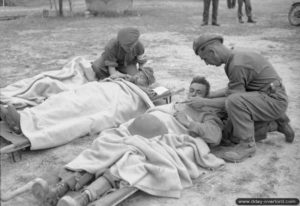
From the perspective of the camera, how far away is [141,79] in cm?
516

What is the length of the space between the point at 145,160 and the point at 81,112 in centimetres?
137

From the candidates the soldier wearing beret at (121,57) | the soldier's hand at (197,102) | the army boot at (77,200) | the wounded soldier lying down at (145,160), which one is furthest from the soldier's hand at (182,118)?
the soldier wearing beret at (121,57)

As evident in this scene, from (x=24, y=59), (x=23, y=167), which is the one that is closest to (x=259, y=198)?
(x=23, y=167)

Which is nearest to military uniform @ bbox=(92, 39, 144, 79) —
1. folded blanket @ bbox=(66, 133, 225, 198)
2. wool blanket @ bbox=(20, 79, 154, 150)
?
wool blanket @ bbox=(20, 79, 154, 150)

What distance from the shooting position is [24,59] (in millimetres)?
8094

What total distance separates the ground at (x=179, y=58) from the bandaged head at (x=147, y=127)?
564 millimetres

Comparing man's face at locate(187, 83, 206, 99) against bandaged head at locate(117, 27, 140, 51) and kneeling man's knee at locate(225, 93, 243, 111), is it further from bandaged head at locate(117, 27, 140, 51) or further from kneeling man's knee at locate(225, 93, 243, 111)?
bandaged head at locate(117, 27, 140, 51)

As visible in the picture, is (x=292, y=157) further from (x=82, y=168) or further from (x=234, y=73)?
(x=82, y=168)

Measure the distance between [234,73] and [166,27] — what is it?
8.72m

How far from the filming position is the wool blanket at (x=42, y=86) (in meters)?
4.64

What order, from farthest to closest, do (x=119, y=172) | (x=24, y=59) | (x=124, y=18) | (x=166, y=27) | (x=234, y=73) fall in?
(x=124, y=18), (x=166, y=27), (x=24, y=59), (x=234, y=73), (x=119, y=172)

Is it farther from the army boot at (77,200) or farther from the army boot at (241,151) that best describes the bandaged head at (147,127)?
the army boot at (77,200)

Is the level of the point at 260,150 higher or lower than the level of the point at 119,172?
lower

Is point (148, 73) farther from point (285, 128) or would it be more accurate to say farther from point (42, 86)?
point (285, 128)
